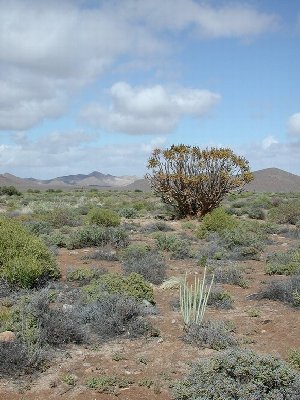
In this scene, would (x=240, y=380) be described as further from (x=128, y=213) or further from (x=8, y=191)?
(x=8, y=191)

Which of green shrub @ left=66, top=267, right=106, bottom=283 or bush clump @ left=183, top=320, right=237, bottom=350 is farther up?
green shrub @ left=66, top=267, right=106, bottom=283

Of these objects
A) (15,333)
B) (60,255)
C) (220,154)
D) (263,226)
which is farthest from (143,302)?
(220,154)

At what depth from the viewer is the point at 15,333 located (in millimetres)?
6754

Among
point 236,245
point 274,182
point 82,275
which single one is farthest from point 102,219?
point 274,182

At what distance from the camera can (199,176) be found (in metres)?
22.1

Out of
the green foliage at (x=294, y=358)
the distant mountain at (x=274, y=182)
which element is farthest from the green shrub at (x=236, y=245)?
the distant mountain at (x=274, y=182)

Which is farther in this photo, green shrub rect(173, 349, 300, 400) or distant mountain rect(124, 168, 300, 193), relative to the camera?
distant mountain rect(124, 168, 300, 193)

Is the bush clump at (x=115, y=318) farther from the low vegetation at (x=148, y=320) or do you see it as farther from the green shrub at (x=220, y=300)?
the green shrub at (x=220, y=300)

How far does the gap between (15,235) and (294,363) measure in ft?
21.7

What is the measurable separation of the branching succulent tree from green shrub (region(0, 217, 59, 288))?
40.7ft

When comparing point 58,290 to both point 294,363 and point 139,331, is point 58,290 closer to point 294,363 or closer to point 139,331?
point 139,331

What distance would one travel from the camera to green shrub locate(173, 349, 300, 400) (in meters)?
4.71

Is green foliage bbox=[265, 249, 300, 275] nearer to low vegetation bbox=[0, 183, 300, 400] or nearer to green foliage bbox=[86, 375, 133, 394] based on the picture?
low vegetation bbox=[0, 183, 300, 400]

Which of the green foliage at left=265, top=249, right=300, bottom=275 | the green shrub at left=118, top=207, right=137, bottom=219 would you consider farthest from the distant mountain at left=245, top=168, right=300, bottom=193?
the green foliage at left=265, top=249, right=300, bottom=275
